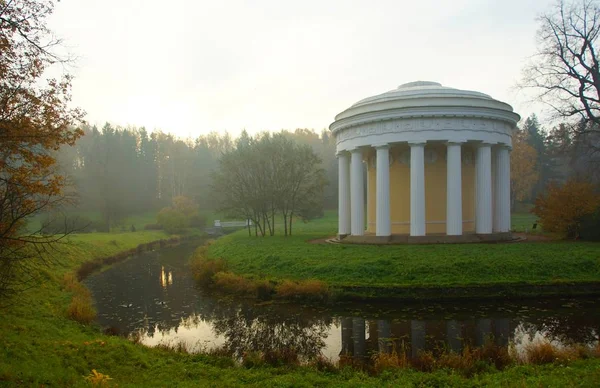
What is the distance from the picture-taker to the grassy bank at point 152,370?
783 centimetres

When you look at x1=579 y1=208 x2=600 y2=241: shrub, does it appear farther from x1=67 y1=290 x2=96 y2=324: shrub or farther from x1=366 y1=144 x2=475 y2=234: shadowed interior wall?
x1=67 y1=290 x2=96 y2=324: shrub

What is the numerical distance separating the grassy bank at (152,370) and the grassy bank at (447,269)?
7.08 metres

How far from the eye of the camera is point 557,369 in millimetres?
8359

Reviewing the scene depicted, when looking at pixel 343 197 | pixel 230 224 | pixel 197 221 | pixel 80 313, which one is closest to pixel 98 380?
pixel 80 313

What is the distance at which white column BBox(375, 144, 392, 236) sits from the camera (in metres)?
24.6

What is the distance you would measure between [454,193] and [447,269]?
8244 mm

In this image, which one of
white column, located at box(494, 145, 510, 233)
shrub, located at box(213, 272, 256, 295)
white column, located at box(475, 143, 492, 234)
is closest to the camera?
shrub, located at box(213, 272, 256, 295)

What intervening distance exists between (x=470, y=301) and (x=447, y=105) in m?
12.1

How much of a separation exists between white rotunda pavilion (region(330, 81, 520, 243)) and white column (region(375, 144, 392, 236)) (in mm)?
57

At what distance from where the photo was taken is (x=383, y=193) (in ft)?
81.1

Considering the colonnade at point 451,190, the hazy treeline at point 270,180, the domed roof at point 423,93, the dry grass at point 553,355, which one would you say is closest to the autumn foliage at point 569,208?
the colonnade at point 451,190

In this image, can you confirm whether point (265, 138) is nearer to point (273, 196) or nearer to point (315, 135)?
point (273, 196)

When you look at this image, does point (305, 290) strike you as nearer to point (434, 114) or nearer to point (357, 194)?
point (357, 194)

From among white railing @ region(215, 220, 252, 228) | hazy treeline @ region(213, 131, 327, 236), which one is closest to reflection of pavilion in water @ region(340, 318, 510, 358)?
hazy treeline @ region(213, 131, 327, 236)
